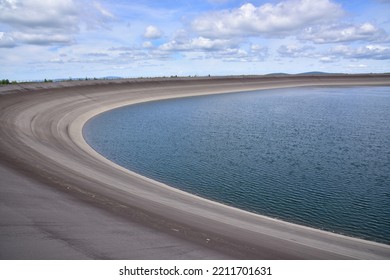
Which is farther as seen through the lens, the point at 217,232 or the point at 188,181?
the point at 188,181

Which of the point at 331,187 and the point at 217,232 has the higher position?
the point at 217,232

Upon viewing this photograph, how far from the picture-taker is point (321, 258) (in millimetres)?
8617

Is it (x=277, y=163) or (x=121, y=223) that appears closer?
(x=121, y=223)

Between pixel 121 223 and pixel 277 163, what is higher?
pixel 121 223

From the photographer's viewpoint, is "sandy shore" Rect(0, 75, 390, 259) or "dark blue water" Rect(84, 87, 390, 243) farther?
"dark blue water" Rect(84, 87, 390, 243)

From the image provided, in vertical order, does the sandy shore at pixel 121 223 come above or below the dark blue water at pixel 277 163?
above

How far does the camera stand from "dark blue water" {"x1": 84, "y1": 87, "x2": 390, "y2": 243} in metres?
14.2

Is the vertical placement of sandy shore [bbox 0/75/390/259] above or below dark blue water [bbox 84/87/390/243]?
above

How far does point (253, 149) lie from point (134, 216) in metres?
16.6

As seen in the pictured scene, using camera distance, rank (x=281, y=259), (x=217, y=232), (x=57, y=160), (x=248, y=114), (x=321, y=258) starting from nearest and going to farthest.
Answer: (x=281, y=259) < (x=321, y=258) < (x=217, y=232) < (x=57, y=160) < (x=248, y=114)

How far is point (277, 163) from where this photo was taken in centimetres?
2094

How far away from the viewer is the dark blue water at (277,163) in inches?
560
